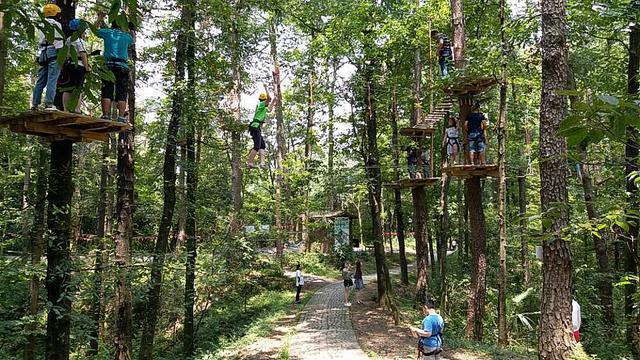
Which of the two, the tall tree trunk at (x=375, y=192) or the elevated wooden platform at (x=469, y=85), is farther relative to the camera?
the tall tree trunk at (x=375, y=192)

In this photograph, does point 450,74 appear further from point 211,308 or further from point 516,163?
point 211,308

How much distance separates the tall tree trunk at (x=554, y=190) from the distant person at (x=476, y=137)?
433 cm

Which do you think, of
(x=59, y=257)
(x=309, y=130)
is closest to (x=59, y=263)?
(x=59, y=257)

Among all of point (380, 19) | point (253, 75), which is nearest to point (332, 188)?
point (253, 75)

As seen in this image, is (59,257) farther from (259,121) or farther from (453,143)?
(453,143)

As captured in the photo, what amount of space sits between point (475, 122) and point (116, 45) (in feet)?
25.3

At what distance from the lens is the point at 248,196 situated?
79.0 feet

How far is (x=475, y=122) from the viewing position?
397 inches

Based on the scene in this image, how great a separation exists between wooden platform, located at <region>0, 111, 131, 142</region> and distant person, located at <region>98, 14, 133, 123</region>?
0.40 metres

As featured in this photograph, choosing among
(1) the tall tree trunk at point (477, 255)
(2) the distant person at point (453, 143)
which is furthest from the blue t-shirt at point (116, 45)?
(2) the distant person at point (453, 143)

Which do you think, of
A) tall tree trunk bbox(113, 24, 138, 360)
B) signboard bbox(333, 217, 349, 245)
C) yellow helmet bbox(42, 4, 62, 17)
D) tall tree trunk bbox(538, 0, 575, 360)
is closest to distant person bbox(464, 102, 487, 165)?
tall tree trunk bbox(538, 0, 575, 360)

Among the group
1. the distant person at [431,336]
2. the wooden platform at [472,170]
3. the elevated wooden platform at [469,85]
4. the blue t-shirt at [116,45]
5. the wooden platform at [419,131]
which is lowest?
the distant person at [431,336]

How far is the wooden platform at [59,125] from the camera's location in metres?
4.51

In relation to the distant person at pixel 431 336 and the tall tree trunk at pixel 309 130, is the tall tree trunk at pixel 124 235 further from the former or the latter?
the tall tree trunk at pixel 309 130
